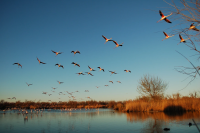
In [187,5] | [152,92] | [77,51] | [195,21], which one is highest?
[77,51]

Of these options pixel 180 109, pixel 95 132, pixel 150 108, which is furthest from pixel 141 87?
pixel 95 132

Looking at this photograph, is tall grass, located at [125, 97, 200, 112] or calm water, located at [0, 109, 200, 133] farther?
tall grass, located at [125, 97, 200, 112]

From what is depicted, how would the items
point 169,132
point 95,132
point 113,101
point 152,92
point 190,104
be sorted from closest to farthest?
point 169,132 → point 95,132 → point 190,104 → point 152,92 → point 113,101

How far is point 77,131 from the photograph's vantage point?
12.3 meters

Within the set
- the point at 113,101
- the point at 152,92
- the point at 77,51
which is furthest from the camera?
the point at 113,101

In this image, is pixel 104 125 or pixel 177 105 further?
pixel 177 105

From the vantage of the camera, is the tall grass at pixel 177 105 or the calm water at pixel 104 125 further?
the tall grass at pixel 177 105

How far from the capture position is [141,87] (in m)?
34.2

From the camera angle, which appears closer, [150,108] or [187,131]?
[187,131]

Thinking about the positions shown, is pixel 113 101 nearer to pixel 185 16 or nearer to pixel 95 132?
pixel 95 132

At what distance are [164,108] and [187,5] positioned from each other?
1080 inches

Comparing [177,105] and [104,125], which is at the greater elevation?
[177,105]

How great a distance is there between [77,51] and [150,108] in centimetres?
1909

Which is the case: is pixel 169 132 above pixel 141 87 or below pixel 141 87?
below
